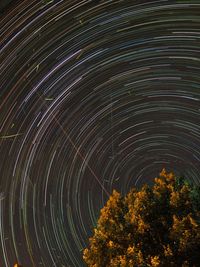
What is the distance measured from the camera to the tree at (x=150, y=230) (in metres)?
13.4

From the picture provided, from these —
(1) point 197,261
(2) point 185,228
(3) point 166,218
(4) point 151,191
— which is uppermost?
(4) point 151,191

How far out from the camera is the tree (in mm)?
13429

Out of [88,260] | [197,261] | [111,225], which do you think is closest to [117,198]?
[111,225]

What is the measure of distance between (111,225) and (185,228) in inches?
108

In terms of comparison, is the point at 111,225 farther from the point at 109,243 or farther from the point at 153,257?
the point at 153,257

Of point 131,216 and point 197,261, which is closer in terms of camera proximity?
point 197,261

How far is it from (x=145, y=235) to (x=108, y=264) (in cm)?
158

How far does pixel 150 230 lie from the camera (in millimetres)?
14391

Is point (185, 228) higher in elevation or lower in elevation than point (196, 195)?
lower

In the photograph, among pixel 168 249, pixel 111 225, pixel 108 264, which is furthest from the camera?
pixel 111 225

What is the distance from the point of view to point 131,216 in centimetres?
1473

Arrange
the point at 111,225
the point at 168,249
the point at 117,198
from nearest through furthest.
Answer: the point at 168,249 → the point at 111,225 → the point at 117,198

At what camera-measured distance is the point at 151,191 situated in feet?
51.9

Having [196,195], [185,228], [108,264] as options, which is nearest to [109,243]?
[108,264]
